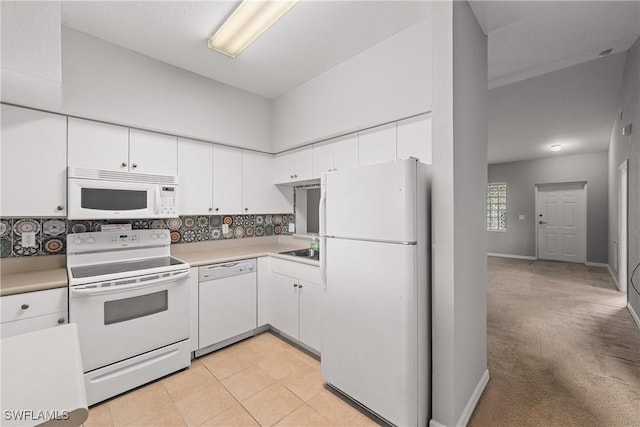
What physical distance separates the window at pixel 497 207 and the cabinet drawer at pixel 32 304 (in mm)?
9168

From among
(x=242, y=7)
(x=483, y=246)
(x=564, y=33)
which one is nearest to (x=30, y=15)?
(x=242, y=7)

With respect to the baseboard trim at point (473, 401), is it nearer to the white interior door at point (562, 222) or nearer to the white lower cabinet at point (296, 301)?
the white lower cabinet at point (296, 301)

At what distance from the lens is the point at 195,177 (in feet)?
9.46

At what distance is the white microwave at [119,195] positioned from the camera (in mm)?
2122

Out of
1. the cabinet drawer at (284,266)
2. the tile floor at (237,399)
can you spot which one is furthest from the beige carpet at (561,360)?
the cabinet drawer at (284,266)

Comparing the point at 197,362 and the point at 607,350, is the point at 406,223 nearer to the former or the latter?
the point at 197,362

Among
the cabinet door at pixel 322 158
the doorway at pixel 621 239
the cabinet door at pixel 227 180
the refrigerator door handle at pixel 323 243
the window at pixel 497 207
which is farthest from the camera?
the window at pixel 497 207

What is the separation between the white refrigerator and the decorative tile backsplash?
5.83ft

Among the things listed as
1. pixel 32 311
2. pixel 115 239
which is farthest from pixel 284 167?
pixel 32 311

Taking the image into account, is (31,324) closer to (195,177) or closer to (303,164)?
(195,177)

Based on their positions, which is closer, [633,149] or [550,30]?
[550,30]

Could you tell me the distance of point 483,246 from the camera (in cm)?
213

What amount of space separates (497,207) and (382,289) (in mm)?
7901

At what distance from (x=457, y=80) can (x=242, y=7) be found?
1448 millimetres
